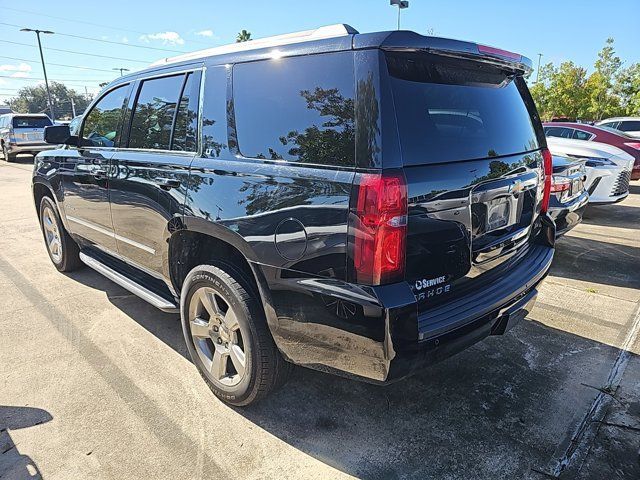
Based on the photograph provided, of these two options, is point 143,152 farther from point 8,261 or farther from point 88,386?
point 8,261

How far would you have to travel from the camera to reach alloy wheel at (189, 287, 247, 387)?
2.62 metres

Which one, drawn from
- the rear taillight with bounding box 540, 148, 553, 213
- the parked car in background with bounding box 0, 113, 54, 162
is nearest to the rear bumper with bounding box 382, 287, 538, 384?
the rear taillight with bounding box 540, 148, 553, 213

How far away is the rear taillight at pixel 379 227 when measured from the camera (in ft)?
6.12

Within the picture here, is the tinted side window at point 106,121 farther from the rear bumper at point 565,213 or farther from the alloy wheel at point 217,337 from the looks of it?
the rear bumper at point 565,213

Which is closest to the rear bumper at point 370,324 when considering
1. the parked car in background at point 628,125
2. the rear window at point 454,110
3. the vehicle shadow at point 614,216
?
the rear window at point 454,110

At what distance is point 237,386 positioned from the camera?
2.63 meters

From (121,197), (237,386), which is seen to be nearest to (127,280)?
(121,197)

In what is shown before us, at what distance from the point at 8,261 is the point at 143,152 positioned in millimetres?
3514

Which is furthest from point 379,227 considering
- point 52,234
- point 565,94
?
point 565,94

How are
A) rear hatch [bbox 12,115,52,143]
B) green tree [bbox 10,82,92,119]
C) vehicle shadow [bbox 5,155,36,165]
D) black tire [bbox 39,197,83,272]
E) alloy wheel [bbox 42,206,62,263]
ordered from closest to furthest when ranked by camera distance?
black tire [bbox 39,197,83,272] < alloy wheel [bbox 42,206,62,263] < rear hatch [bbox 12,115,52,143] < vehicle shadow [bbox 5,155,36,165] < green tree [bbox 10,82,92,119]

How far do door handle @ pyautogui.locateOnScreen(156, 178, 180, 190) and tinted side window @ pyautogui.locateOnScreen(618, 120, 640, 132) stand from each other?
1537 centimetres

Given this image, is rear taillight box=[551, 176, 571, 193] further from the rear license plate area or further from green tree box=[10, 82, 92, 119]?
green tree box=[10, 82, 92, 119]

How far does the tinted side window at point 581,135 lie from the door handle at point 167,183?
965 cm

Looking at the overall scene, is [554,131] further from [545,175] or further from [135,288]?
[135,288]
